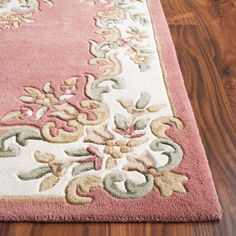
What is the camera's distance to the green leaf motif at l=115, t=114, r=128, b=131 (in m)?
0.99

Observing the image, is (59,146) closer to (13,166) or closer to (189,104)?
(13,166)

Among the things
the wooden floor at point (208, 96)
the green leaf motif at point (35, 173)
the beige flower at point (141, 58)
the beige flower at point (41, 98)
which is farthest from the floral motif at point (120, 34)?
the green leaf motif at point (35, 173)

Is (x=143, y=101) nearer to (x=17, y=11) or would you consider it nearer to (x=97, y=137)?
(x=97, y=137)

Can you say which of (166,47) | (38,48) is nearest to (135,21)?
(166,47)

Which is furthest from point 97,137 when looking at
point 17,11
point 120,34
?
point 17,11

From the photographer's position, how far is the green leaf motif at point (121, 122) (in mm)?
987

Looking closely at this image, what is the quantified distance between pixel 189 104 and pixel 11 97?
49cm

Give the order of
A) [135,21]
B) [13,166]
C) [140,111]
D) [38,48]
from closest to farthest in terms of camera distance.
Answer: [13,166], [140,111], [38,48], [135,21]

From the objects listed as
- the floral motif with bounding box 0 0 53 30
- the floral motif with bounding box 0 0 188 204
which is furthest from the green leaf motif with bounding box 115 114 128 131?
the floral motif with bounding box 0 0 53 30

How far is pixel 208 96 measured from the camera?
3.66 ft

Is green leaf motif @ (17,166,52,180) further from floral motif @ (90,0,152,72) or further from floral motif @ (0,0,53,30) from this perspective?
floral motif @ (0,0,53,30)

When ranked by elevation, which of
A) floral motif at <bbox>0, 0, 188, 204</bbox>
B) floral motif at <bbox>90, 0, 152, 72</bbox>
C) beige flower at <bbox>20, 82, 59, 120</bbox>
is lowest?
floral motif at <bbox>0, 0, 188, 204</bbox>

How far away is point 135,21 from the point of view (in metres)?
1.42

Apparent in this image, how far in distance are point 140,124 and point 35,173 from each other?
0.95ft
